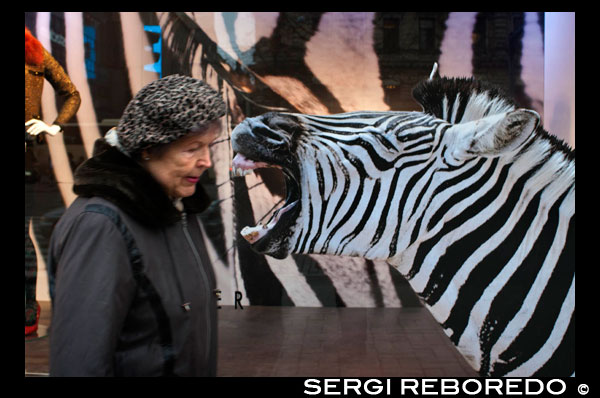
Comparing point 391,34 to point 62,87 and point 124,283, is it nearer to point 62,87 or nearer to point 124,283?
point 62,87

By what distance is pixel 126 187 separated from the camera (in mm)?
1421

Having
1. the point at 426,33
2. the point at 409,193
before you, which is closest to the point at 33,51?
the point at 426,33

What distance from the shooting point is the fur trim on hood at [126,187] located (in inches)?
55.3

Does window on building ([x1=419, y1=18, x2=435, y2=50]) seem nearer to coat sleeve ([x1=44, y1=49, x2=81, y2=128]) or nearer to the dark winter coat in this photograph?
coat sleeve ([x1=44, y1=49, x2=81, y2=128])

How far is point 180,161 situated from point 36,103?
322cm

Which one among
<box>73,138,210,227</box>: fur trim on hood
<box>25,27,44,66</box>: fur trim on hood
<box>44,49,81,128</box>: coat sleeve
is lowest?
<box>73,138,210,227</box>: fur trim on hood

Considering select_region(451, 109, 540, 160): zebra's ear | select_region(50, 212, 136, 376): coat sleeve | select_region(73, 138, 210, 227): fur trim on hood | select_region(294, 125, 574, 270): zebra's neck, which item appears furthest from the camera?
select_region(294, 125, 574, 270): zebra's neck

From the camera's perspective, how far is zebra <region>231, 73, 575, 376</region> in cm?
231

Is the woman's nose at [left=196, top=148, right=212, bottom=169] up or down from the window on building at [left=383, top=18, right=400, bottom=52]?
down

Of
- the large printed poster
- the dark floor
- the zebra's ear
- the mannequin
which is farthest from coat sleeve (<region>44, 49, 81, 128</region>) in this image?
the zebra's ear

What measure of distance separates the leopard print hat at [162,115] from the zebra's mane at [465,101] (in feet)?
4.32

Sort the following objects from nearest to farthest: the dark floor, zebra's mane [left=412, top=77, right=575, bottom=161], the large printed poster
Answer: zebra's mane [left=412, top=77, right=575, bottom=161]
the dark floor
the large printed poster

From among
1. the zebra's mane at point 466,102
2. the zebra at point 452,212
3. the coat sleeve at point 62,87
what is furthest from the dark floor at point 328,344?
the zebra's mane at point 466,102
